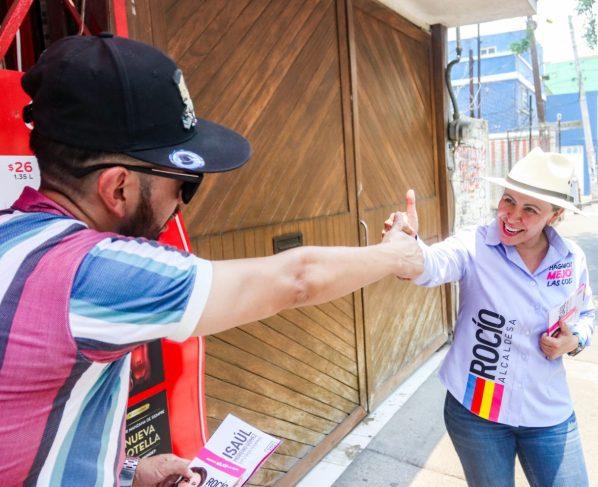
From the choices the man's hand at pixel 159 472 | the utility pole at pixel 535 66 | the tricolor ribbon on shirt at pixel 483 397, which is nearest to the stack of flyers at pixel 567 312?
the tricolor ribbon on shirt at pixel 483 397

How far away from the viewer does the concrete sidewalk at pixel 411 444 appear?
344 centimetres

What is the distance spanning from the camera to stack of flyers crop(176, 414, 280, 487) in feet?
4.48

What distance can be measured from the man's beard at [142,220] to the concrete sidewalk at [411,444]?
2.76 metres

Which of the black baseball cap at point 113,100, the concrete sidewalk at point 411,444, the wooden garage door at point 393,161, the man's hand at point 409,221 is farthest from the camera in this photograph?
the wooden garage door at point 393,161

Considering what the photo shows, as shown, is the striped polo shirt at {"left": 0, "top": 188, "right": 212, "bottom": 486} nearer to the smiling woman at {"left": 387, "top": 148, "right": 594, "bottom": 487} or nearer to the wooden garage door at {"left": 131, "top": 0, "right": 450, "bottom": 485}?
the smiling woman at {"left": 387, "top": 148, "right": 594, "bottom": 487}

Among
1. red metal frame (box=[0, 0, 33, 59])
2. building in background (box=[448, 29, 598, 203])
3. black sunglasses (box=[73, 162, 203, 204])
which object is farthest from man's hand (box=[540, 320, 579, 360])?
building in background (box=[448, 29, 598, 203])

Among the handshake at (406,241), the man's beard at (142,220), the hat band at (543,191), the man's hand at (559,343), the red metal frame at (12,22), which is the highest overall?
the red metal frame at (12,22)

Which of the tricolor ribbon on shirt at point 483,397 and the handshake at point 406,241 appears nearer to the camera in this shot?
the handshake at point 406,241

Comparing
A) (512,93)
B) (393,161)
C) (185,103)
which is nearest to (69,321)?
(185,103)

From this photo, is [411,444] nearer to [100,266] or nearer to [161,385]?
[161,385]

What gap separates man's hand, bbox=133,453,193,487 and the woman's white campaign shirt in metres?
1.09

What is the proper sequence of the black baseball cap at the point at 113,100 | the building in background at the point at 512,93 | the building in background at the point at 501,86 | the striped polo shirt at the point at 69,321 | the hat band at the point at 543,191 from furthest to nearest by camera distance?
the building in background at the point at 501,86 < the building in background at the point at 512,93 < the hat band at the point at 543,191 < the black baseball cap at the point at 113,100 < the striped polo shirt at the point at 69,321

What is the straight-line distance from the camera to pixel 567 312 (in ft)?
6.95

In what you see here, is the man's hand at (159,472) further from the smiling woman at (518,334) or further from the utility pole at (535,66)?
the utility pole at (535,66)
